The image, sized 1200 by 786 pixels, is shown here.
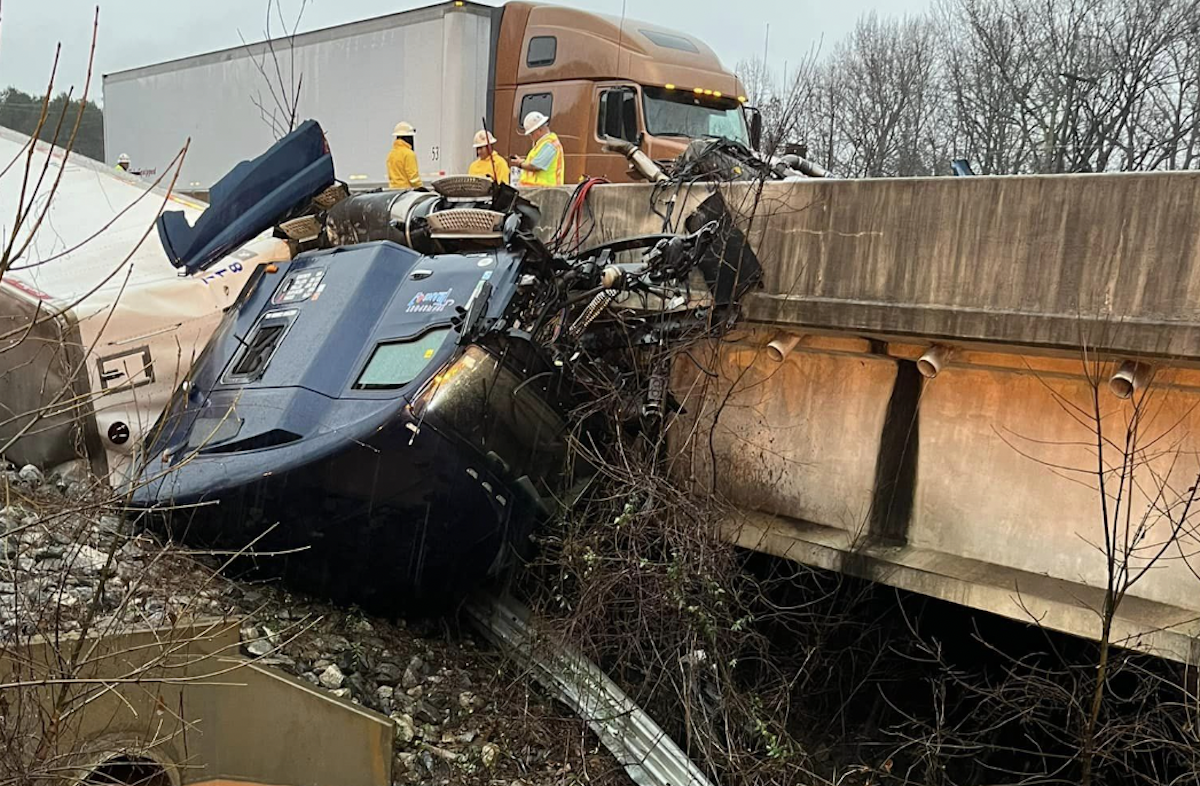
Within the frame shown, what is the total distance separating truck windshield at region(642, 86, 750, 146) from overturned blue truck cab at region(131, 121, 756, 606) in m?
6.37

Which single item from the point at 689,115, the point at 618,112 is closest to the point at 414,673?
the point at 618,112

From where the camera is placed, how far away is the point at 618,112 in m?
12.0

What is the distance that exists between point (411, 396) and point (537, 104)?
815 centimetres

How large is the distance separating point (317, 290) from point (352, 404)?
1110 mm

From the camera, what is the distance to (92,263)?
7645 mm

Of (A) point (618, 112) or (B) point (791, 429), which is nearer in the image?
(B) point (791, 429)

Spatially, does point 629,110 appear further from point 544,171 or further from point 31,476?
point 31,476

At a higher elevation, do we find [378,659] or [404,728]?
[378,659]

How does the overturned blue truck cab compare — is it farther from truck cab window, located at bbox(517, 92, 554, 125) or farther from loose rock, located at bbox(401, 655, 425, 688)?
truck cab window, located at bbox(517, 92, 554, 125)

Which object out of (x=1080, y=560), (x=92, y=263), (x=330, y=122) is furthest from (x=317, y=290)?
(x=330, y=122)

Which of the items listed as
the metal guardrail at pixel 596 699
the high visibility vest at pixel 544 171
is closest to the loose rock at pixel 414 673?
the metal guardrail at pixel 596 699

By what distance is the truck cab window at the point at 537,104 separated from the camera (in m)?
12.2

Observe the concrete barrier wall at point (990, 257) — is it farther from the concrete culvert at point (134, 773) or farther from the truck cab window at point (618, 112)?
the truck cab window at point (618, 112)

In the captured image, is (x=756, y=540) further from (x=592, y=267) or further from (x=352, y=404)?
(x=352, y=404)
